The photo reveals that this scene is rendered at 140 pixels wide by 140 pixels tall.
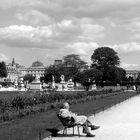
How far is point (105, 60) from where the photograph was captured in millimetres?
104125

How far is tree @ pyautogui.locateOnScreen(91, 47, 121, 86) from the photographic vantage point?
10031cm

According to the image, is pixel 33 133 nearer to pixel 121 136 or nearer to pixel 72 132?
pixel 72 132

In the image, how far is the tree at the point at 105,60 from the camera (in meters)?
100

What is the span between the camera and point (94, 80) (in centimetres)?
9956

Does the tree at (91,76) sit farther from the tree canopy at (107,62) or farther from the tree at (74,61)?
the tree at (74,61)

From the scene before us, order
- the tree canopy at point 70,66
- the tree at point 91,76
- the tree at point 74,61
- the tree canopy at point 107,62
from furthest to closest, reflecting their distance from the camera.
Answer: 1. the tree at point 74,61
2. the tree canopy at point 70,66
3. the tree canopy at point 107,62
4. the tree at point 91,76

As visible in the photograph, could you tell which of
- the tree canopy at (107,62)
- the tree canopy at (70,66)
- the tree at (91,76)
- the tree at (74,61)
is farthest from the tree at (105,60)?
the tree at (74,61)

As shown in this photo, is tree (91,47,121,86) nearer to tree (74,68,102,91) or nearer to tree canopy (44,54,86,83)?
tree (74,68,102,91)

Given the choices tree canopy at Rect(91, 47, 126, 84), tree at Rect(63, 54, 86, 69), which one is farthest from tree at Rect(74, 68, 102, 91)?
tree at Rect(63, 54, 86, 69)

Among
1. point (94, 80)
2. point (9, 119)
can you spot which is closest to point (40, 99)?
point (9, 119)

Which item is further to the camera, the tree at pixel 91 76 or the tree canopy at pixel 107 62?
the tree canopy at pixel 107 62

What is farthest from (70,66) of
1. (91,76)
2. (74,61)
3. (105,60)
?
(91,76)

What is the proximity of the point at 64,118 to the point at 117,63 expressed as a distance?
92187 mm

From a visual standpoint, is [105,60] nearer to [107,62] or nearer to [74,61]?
[107,62]
